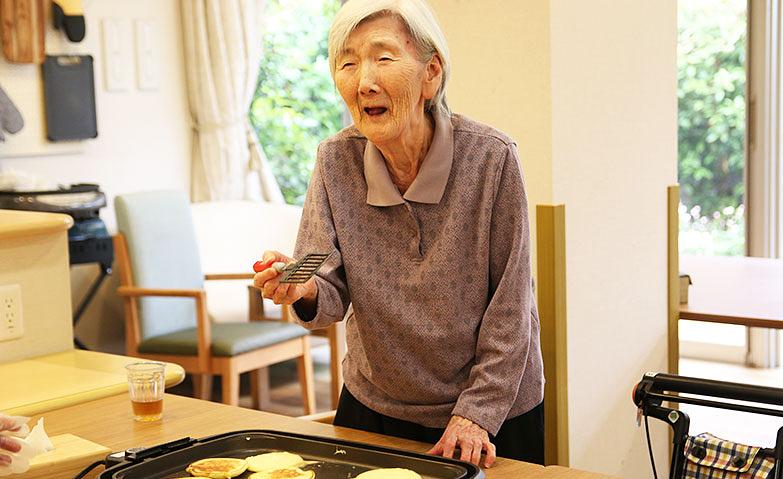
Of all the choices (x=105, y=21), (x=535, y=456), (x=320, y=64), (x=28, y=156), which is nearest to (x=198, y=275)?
(x=28, y=156)

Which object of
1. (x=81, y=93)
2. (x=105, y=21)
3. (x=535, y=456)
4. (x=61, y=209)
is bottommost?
(x=535, y=456)

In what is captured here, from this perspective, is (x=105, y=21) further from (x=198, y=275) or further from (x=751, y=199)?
(x=751, y=199)

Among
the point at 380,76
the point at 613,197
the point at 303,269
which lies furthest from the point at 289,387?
the point at 303,269

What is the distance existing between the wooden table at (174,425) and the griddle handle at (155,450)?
176mm

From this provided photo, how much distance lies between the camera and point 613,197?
3023 millimetres

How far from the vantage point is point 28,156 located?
5.14 m

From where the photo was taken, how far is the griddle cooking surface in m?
1.56

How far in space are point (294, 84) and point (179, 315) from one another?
2047 mm

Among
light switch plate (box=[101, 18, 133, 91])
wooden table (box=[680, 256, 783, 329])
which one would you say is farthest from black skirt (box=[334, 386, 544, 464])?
light switch plate (box=[101, 18, 133, 91])

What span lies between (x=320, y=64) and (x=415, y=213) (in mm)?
4684

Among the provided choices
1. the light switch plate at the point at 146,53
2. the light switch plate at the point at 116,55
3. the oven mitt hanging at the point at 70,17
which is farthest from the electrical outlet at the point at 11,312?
the light switch plate at the point at 146,53

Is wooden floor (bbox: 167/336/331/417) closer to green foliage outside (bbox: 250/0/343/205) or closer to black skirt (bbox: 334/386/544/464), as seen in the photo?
green foliage outside (bbox: 250/0/343/205)

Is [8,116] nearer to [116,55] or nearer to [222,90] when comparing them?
[116,55]

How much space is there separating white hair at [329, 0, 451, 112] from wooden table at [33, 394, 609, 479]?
65 cm
